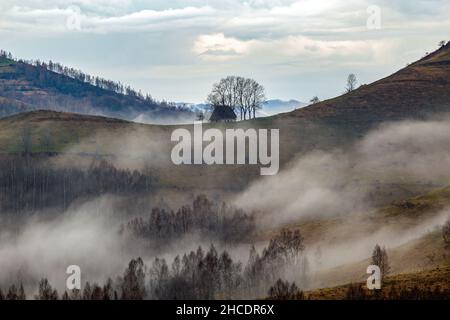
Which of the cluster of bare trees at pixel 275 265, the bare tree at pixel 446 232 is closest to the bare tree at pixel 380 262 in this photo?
the bare tree at pixel 446 232

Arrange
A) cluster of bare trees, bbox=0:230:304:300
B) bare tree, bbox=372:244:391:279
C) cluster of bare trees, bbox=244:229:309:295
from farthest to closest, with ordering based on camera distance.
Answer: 1. cluster of bare trees, bbox=244:229:309:295
2. cluster of bare trees, bbox=0:230:304:300
3. bare tree, bbox=372:244:391:279

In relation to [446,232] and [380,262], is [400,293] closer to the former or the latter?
[380,262]

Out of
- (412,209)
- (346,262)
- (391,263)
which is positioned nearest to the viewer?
(391,263)

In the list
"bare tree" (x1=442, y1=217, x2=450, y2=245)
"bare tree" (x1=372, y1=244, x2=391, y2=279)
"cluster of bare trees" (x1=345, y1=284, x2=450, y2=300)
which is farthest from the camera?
"bare tree" (x1=442, y1=217, x2=450, y2=245)

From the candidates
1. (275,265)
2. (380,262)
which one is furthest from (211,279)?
(380,262)

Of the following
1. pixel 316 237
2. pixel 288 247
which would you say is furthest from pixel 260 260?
pixel 316 237

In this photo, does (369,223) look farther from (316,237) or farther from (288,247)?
(288,247)

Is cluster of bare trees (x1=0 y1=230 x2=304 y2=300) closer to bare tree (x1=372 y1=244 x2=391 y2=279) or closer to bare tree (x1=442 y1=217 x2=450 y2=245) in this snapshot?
bare tree (x1=372 y1=244 x2=391 y2=279)

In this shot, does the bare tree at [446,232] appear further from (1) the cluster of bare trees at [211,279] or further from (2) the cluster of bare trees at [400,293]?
(2) the cluster of bare trees at [400,293]

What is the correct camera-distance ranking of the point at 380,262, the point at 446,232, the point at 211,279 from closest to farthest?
1. the point at 380,262
2. the point at 446,232
3. the point at 211,279

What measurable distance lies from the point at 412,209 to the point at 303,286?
53.9 m

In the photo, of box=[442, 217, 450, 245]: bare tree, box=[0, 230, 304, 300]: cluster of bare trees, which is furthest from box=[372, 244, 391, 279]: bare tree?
box=[0, 230, 304, 300]: cluster of bare trees
